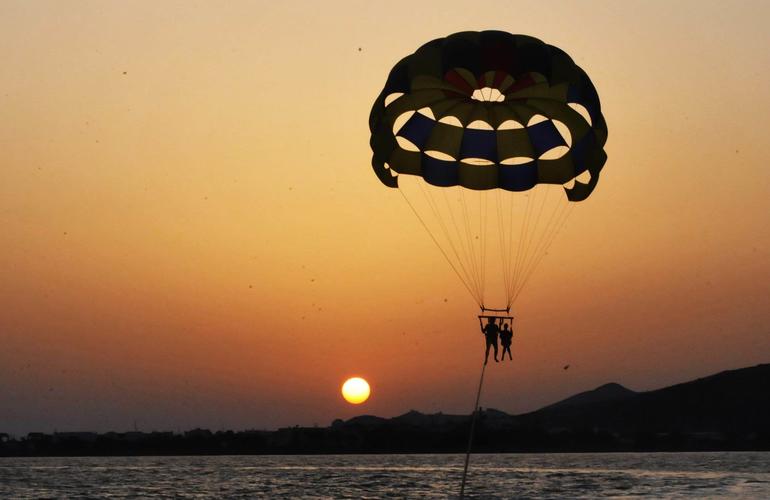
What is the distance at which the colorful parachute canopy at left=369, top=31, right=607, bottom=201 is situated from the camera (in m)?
24.5

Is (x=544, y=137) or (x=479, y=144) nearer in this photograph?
(x=544, y=137)

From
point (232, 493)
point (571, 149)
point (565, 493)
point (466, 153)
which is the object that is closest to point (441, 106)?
point (466, 153)

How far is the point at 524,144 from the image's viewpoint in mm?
26312

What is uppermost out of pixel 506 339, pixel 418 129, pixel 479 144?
pixel 418 129

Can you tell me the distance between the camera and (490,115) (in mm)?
25953

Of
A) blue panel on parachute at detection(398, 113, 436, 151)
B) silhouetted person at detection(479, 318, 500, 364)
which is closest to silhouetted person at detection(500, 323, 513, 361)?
silhouetted person at detection(479, 318, 500, 364)

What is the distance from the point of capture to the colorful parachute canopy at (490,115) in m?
24.5

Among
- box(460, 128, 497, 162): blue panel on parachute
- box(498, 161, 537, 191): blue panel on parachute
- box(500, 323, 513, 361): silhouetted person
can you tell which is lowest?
box(500, 323, 513, 361): silhouetted person

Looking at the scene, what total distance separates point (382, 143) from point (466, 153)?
2133mm

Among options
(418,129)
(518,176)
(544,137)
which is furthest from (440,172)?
(544,137)

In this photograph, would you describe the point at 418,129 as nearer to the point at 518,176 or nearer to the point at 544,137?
the point at 518,176

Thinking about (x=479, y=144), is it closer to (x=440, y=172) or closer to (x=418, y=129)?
(x=440, y=172)

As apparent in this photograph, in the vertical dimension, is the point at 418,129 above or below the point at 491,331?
above

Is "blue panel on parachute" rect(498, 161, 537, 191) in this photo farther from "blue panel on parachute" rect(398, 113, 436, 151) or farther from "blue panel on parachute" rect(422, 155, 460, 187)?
"blue panel on parachute" rect(398, 113, 436, 151)
